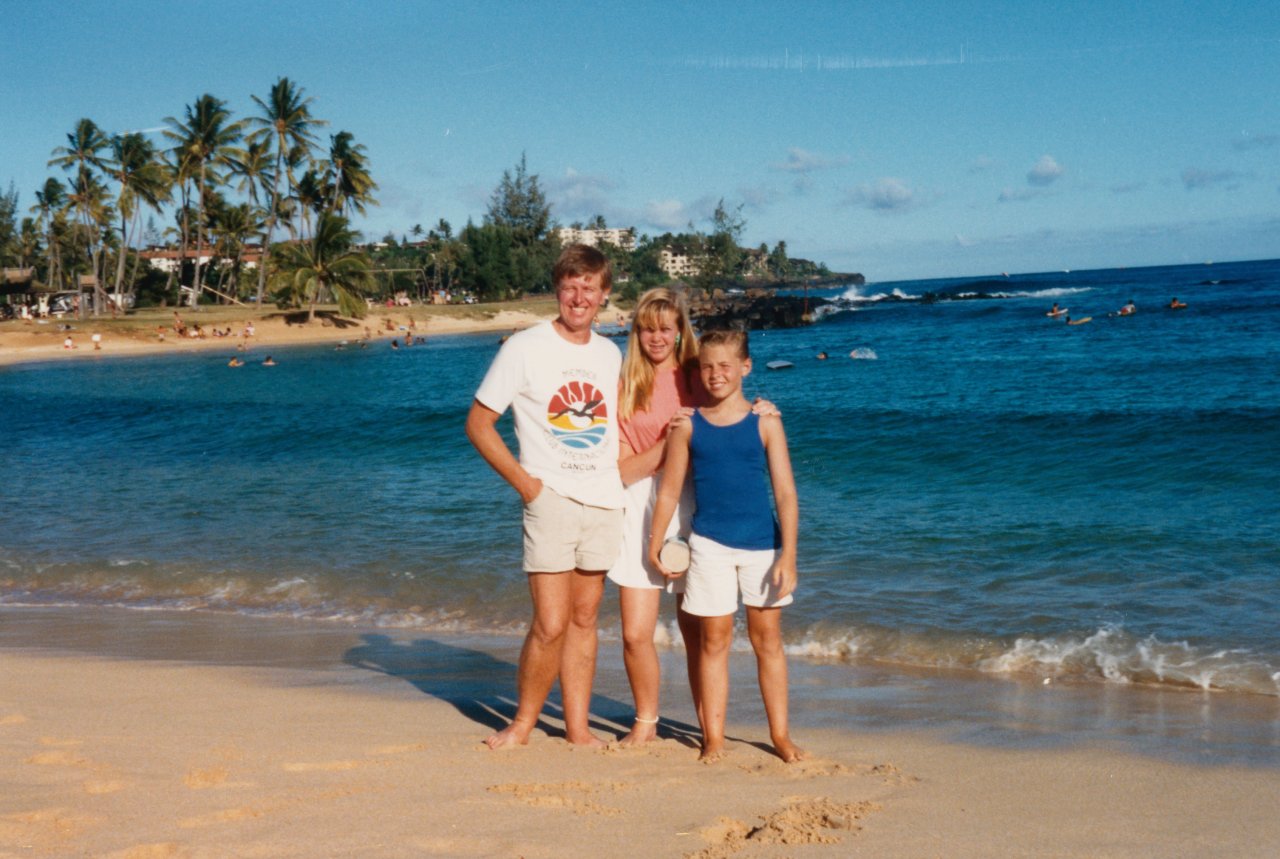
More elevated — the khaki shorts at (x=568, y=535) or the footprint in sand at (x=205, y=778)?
the khaki shorts at (x=568, y=535)

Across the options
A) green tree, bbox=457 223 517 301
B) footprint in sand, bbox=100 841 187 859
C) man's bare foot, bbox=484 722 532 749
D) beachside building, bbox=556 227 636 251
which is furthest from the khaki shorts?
beachside building, bbox=556 227 636 251

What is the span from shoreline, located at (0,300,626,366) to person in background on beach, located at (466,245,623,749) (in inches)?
1832

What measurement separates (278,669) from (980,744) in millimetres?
3679

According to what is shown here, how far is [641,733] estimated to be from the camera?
4281 millimetres

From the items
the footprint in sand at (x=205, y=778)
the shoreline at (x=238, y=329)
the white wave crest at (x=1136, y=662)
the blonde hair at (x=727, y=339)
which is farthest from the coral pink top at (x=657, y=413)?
the shoreline at (x=238, y=329)

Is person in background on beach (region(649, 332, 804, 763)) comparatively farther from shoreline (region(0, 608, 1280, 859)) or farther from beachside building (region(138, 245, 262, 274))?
beachside building (region(138, 245, 262, 274))

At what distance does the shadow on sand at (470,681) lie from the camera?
4.71 m

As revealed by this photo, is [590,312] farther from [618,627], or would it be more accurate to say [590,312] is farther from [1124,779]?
[618,627]

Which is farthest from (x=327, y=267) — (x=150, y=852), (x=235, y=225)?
(x=150, y=852)

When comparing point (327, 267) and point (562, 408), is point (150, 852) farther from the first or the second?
point (327, 267)

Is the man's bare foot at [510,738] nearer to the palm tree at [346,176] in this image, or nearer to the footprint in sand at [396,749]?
the footprint in sand at [396,749]

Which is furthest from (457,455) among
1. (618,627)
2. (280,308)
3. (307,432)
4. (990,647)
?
(280,308)

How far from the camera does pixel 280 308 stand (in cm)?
6481

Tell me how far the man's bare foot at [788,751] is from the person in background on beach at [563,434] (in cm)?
94
